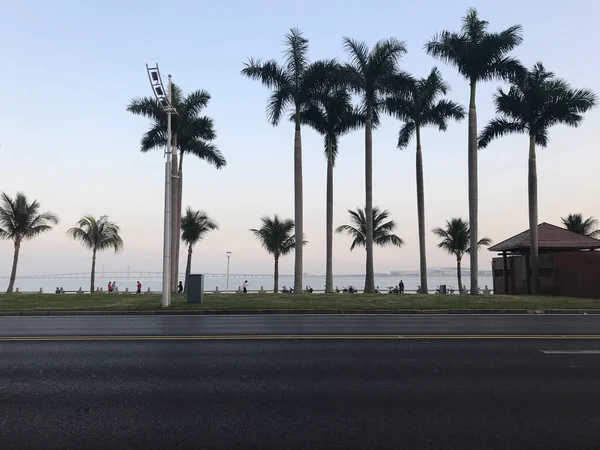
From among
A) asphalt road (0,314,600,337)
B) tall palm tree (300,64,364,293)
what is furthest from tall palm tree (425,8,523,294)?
asphalt road (0,314,600,337)

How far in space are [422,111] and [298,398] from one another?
1173 inches

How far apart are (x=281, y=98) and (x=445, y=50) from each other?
9.66 meters

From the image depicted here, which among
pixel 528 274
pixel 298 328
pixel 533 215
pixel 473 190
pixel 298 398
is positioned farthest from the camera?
pixel 528 274

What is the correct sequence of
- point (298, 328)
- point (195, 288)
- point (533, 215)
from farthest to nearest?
point (533, 215) < point (195, 288) < point (298, 328)

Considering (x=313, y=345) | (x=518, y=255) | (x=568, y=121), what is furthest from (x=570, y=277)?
(x=313, y=345)

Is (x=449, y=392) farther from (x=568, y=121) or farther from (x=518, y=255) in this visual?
(x=518, y=255)

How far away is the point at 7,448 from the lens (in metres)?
4.06

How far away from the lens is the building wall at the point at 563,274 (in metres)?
24.7

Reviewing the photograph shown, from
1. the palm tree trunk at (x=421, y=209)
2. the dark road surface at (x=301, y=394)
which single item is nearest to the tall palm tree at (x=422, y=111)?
the palm tree trunk at (x=421, y=209)

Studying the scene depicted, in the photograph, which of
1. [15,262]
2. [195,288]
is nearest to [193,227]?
[15,262]

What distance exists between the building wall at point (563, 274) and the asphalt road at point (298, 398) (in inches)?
739

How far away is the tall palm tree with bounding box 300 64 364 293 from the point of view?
2948 cm

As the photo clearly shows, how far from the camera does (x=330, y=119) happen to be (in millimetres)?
31125

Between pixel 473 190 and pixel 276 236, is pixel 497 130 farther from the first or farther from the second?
pixel 276 236
